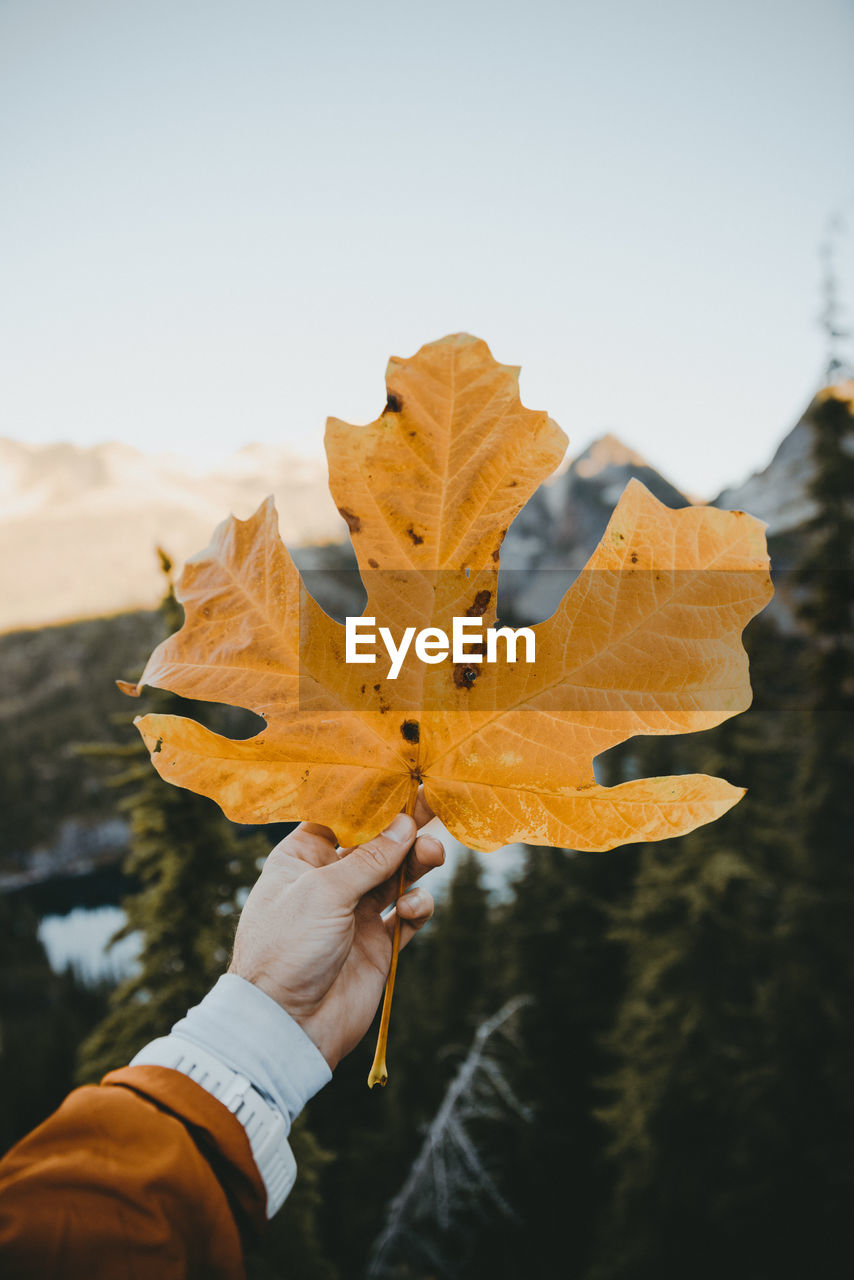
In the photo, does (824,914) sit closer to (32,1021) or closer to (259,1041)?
(259,1041)

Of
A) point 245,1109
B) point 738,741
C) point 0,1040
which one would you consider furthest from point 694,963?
point 0,1040

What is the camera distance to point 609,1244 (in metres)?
12.6

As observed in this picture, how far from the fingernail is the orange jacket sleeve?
66 centimetres

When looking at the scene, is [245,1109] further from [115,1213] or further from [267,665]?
[267,665]

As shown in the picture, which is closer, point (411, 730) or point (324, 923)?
point (411, 730)

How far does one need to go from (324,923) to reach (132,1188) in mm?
579

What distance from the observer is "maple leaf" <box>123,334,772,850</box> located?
3.68 ft

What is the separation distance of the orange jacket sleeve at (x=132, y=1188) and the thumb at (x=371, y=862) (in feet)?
1.68

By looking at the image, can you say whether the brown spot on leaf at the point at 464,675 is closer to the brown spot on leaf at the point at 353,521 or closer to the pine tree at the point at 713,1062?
the brown spot on leaf at the point at 353,521

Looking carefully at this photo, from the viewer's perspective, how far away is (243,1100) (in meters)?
1.43

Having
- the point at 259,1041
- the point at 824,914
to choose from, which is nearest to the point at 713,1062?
the point at 824,914

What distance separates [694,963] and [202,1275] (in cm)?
1258

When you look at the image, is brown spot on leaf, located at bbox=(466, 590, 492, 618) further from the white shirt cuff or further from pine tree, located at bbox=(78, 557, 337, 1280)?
pine tree, located at bbox=(78, 557, 337, 1280)

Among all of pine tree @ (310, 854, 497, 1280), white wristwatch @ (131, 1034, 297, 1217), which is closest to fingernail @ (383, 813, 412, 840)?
white wristwatch @ (131, 1034, 297, 1217)
